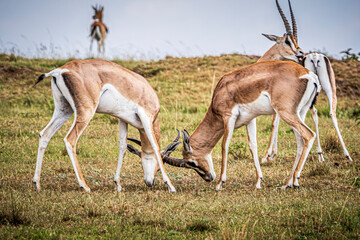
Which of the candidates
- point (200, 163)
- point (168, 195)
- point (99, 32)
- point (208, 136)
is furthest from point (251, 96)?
point (99, 32)

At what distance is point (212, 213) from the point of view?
478 cm

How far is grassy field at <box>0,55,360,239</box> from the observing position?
4.11 metres

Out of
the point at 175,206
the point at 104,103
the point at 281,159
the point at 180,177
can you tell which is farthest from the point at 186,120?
the point at 175,206

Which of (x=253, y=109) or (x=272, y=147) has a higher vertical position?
Answer: (x=253, y=109)

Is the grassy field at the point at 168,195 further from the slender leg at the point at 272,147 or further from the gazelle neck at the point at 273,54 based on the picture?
the gazelle neck at the point at 273,54

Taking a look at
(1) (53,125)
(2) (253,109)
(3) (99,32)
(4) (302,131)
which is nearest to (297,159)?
(4) (302,131)

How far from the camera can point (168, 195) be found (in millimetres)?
5672

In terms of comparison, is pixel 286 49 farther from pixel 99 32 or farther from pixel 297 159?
pixel 99 32

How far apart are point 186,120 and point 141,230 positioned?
336 inches

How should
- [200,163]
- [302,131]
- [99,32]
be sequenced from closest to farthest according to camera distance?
[302,131] < [200,163] < [99,32]

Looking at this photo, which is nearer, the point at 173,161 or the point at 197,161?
the point at 173,161

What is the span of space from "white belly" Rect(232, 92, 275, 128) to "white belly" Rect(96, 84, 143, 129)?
1573 mm

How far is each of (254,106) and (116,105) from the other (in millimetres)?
2081

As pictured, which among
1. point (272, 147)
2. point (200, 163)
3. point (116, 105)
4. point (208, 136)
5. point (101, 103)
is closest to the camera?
point (101, 103)
